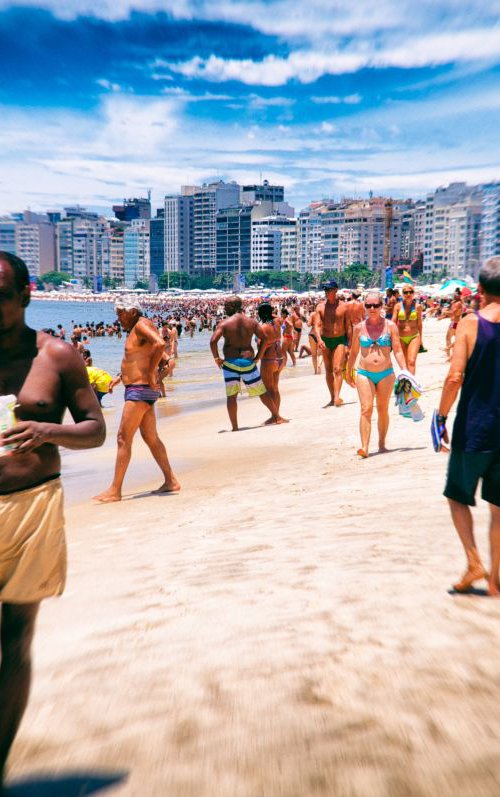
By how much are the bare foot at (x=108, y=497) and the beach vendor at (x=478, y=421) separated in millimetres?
3813

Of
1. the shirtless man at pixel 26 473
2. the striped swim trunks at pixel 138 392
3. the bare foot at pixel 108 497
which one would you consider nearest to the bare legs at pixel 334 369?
the striped swim trunks at pixel 138 392

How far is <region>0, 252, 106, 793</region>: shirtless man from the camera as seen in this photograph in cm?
231

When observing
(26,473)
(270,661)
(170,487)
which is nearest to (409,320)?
(170,487)

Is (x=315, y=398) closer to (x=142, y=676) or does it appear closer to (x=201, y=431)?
(x=201, y=431)

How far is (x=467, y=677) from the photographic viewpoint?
2.92 meters

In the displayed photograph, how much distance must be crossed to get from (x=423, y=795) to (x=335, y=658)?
0.88m

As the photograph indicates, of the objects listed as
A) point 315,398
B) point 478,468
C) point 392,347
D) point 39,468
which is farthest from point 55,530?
point 315,398

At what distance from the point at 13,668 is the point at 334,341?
9.25 metres

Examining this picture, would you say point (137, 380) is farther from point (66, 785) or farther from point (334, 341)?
point (334, 341)

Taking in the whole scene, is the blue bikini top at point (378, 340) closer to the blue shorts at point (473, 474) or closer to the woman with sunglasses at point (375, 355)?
the woman with sunglasses at point (375, 355)

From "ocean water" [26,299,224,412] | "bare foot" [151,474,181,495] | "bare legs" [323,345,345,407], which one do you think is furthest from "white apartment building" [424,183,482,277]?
"bare foot" [151,474,181,495]

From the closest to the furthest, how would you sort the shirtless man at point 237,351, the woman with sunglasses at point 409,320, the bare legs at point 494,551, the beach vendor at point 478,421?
the beach vendor at point 478,421
the bare legs at point 494,551
the shirtless man at point 237,351
the woman with sunglasses at point 409,320

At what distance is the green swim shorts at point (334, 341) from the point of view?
11164 mm

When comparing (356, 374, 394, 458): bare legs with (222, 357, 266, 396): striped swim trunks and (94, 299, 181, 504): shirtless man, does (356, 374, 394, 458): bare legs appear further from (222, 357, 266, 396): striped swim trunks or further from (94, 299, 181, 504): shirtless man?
(222, 357, 266, 396): striped swim trunks
